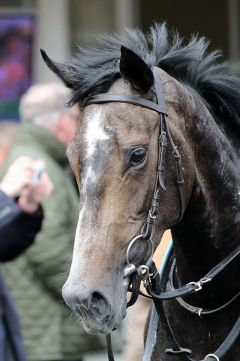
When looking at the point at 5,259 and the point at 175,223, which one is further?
the point at 5,259

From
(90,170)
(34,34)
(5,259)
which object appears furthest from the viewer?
(34,34)

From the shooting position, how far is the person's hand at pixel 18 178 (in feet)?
14.9

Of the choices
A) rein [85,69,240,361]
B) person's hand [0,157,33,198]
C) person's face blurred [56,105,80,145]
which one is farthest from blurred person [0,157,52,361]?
person's face blurred [56,105,80,145]

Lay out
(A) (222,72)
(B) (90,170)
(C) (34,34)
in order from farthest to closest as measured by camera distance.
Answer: (C) (34,34) → (A) (222,72) → (B) (90,170)

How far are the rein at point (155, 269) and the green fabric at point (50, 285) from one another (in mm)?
1955

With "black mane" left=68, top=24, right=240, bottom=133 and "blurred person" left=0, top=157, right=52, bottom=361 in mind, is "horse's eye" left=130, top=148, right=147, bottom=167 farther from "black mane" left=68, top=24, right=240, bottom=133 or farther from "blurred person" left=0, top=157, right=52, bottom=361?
"blurred person" left=0, top=157, right=52, bottom=361

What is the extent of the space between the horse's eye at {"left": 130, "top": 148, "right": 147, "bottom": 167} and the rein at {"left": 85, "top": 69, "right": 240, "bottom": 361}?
0.22 feet

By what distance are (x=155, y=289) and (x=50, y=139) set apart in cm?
258

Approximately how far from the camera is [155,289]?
142 inches

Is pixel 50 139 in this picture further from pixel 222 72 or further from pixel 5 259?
pixel 222 72

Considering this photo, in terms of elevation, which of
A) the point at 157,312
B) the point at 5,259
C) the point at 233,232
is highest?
the point at 233,232

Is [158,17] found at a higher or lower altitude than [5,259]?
lower

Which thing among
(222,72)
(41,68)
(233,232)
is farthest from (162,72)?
(41,68)

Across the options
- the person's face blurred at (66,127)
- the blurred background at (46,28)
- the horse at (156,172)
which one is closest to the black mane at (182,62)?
the horse at (156,172)
